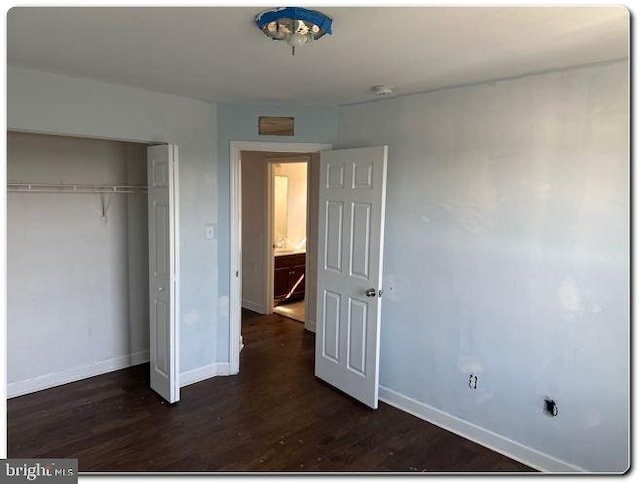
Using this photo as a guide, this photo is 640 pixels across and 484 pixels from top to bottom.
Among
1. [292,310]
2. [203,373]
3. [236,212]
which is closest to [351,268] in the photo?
[236,212]

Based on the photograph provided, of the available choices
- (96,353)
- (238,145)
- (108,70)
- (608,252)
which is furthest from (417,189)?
(96,353)

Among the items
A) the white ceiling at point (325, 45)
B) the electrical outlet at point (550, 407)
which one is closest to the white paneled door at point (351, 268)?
the white ceiling at point (325, 45)

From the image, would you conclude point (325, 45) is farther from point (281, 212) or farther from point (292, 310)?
point (281, 212)

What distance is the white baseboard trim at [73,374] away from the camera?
11.6 ft

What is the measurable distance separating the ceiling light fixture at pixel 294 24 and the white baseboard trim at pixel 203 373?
9.25 ft

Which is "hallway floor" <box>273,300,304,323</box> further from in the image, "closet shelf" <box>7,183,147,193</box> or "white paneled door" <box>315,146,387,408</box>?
"closet shelf" <box>7,183,147,193</box>

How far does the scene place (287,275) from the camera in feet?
20.5

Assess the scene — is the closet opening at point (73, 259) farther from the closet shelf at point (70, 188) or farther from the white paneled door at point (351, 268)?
the white paneled door at point (351, 268)

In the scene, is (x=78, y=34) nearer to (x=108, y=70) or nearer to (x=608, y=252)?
(x=108, y=70)

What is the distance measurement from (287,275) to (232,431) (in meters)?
3.26

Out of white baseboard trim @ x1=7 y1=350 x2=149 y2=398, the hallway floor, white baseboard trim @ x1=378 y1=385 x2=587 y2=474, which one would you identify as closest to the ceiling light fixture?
white baseboard trim @ x1=378 y1=385 x2=587 y2=474

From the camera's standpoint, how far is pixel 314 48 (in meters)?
2.27

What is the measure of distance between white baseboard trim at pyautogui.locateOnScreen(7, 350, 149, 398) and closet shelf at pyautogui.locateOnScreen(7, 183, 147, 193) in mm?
1434

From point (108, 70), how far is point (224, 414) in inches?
92.8
